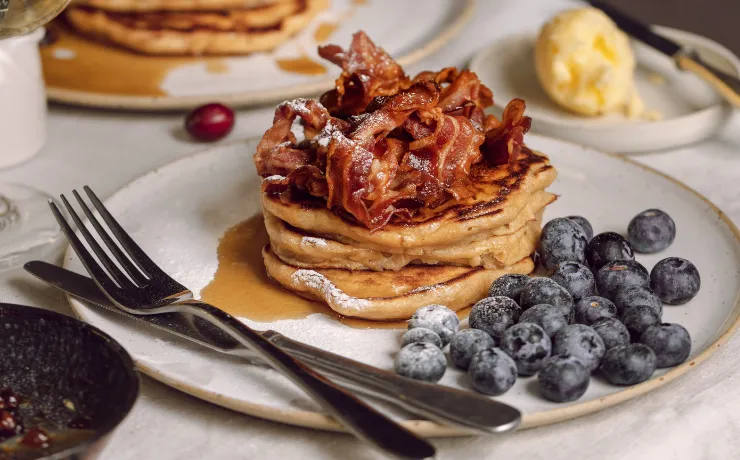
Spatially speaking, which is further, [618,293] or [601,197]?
[601,197]

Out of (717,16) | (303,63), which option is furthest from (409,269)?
(717,16)

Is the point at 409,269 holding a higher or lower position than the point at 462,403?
lower

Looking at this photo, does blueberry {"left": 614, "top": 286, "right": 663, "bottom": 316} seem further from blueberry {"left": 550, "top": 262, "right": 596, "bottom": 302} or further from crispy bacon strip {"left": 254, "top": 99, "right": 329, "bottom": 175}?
crispy bacon strip {"left": 254, "top": 99, "right": 329, "bottom": 175}

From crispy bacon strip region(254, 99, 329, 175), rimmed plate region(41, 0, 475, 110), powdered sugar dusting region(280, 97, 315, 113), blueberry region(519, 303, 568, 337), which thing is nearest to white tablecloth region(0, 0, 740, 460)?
blueberry region(519, 303, 568, 337)

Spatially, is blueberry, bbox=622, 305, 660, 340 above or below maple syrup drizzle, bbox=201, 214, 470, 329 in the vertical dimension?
above

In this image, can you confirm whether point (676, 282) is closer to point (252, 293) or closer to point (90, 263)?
point (252, 293)

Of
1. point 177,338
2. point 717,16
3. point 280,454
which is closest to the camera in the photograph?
point 280,454

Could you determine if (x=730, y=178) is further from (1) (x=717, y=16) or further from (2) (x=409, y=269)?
(1) (x=717, y=16)
